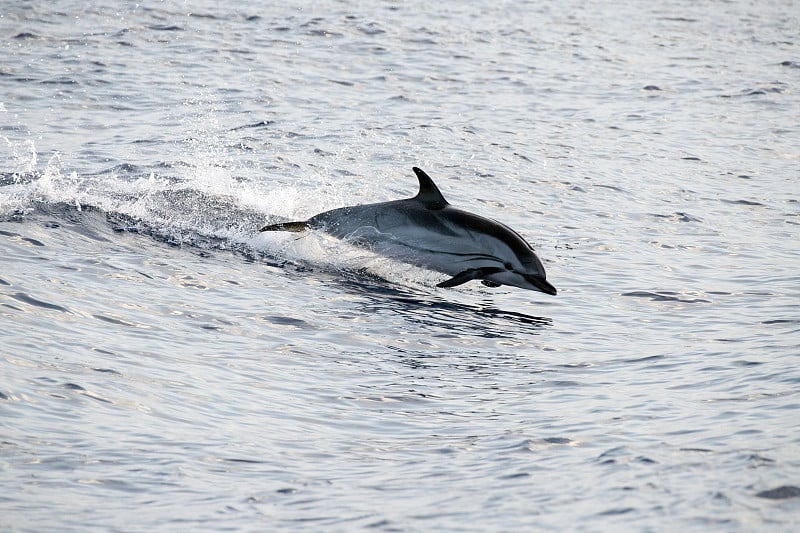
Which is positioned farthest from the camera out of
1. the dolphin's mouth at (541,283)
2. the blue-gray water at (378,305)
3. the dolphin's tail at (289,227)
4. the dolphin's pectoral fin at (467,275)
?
the dolphin's tail at (289,227)

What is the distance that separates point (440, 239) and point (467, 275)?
65 cm

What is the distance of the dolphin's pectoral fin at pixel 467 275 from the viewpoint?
1106cm

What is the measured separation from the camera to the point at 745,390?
27.1ft

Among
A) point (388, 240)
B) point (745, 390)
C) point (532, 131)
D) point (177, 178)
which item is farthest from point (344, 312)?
point (532, 131)

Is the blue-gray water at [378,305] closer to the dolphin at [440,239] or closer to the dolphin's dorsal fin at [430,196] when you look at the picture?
the dolphin at [440,239]

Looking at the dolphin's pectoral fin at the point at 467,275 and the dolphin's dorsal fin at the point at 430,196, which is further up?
the dolphin's dorsal fin at the point at 430,196

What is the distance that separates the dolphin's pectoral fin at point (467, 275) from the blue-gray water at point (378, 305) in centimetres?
33

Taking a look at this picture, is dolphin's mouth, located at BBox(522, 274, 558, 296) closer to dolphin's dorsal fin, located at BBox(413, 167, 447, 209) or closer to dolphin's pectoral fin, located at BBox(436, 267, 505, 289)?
dolphin's pectoral fin, located at BBox(436, 267, 505, 289)

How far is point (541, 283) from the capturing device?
37.3ft

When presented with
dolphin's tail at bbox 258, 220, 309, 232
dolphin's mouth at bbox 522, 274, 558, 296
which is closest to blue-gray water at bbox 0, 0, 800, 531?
dolphin's mouth at bbox 522, 274, 558, 296

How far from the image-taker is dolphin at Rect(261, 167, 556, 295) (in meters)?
11.5

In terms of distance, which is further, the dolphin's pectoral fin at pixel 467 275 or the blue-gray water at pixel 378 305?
the dolphin's pectoral fin at pixel 467 275

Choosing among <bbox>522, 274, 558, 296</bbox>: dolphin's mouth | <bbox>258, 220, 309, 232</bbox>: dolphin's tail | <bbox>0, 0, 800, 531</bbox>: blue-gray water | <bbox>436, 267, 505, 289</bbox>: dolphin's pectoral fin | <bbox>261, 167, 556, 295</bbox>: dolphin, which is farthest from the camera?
<bbox>258, 220, 309, 232</bbox>: dolphin's tail

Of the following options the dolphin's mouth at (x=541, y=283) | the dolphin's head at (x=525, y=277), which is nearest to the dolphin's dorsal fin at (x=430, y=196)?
the dolphin's head at (x=525, y=277)
